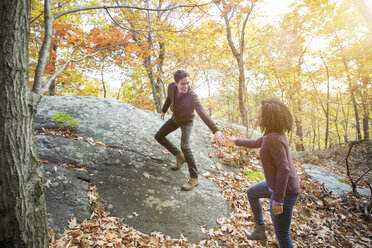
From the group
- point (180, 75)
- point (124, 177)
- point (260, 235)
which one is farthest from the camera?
point (124, 177)

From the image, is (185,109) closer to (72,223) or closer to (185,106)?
(185,106)

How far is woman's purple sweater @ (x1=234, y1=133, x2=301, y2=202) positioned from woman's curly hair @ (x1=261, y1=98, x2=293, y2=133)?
10 centimetres

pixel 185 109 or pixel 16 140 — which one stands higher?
pixel 185 109

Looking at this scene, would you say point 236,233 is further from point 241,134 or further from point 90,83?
point 90,83

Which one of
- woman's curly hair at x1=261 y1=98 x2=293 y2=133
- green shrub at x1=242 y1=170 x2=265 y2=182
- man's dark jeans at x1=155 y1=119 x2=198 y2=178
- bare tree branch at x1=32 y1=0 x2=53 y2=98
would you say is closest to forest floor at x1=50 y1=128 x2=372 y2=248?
green shrub at x1=242 y1=170 x2=265 y2=182

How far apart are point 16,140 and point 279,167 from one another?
2.88 meters

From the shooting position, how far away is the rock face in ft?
10.7

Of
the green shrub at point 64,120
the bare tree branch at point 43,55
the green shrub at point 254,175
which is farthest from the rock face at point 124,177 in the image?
the bare tree branch at point 43,55

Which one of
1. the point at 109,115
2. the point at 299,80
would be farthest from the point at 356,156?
the point at 109,115

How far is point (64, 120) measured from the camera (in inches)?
187

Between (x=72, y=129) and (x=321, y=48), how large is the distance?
1753cm

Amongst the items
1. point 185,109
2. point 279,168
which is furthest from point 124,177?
point 279,168

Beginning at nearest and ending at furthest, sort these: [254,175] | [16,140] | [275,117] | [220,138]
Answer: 1. [16,140]
2. [275,117]
3. [220,138]
4. [254,175]

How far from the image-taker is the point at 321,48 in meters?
14.3
